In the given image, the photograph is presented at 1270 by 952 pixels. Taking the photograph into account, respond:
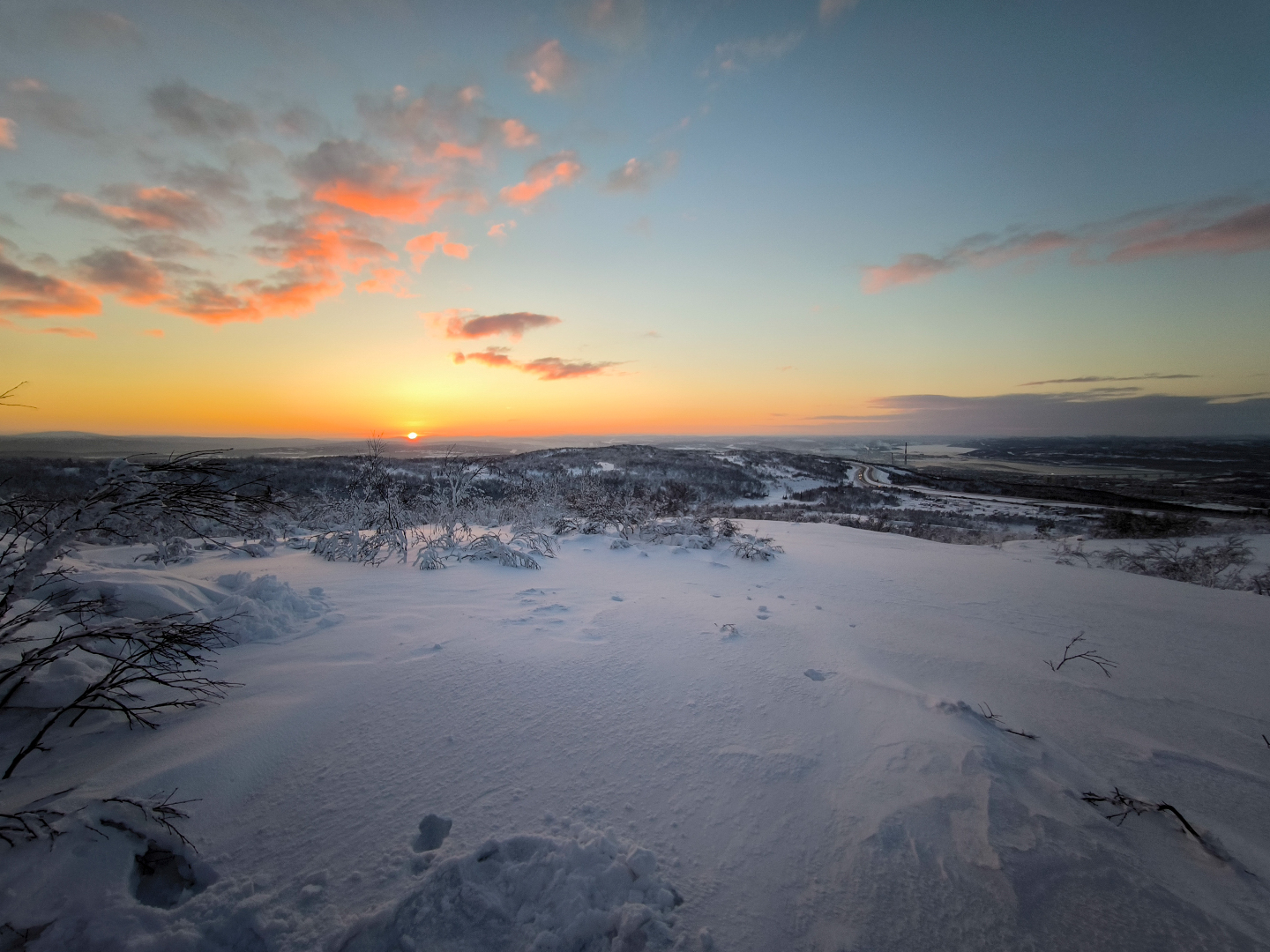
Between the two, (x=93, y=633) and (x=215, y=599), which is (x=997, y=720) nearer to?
(x=93, y=633)

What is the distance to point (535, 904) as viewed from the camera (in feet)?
5.04

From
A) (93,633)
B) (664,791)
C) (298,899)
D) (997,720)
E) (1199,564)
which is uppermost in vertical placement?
(93,633)

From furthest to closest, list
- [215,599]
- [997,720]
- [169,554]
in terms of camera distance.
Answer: [169,554]
[215,599]
[997,720]

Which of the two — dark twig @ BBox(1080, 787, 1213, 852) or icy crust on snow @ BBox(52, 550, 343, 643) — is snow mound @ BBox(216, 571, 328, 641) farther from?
dark twig @ BBox(1080, 787, 1213, 852)

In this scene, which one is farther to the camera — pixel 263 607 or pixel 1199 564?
pixel 1199 564

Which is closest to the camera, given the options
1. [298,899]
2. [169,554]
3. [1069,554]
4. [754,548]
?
[298,899]

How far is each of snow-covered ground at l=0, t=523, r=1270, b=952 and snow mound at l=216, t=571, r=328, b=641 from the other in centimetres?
5

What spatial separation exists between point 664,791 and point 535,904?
27.5 inches

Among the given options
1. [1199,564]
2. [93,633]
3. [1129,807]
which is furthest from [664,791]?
[1199,564]

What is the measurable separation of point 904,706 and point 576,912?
89.1 inches

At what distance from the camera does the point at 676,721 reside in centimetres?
256

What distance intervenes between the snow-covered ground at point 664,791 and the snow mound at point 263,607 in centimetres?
5

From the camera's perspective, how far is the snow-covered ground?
4.85ft

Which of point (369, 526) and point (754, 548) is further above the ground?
point (369, 526)
